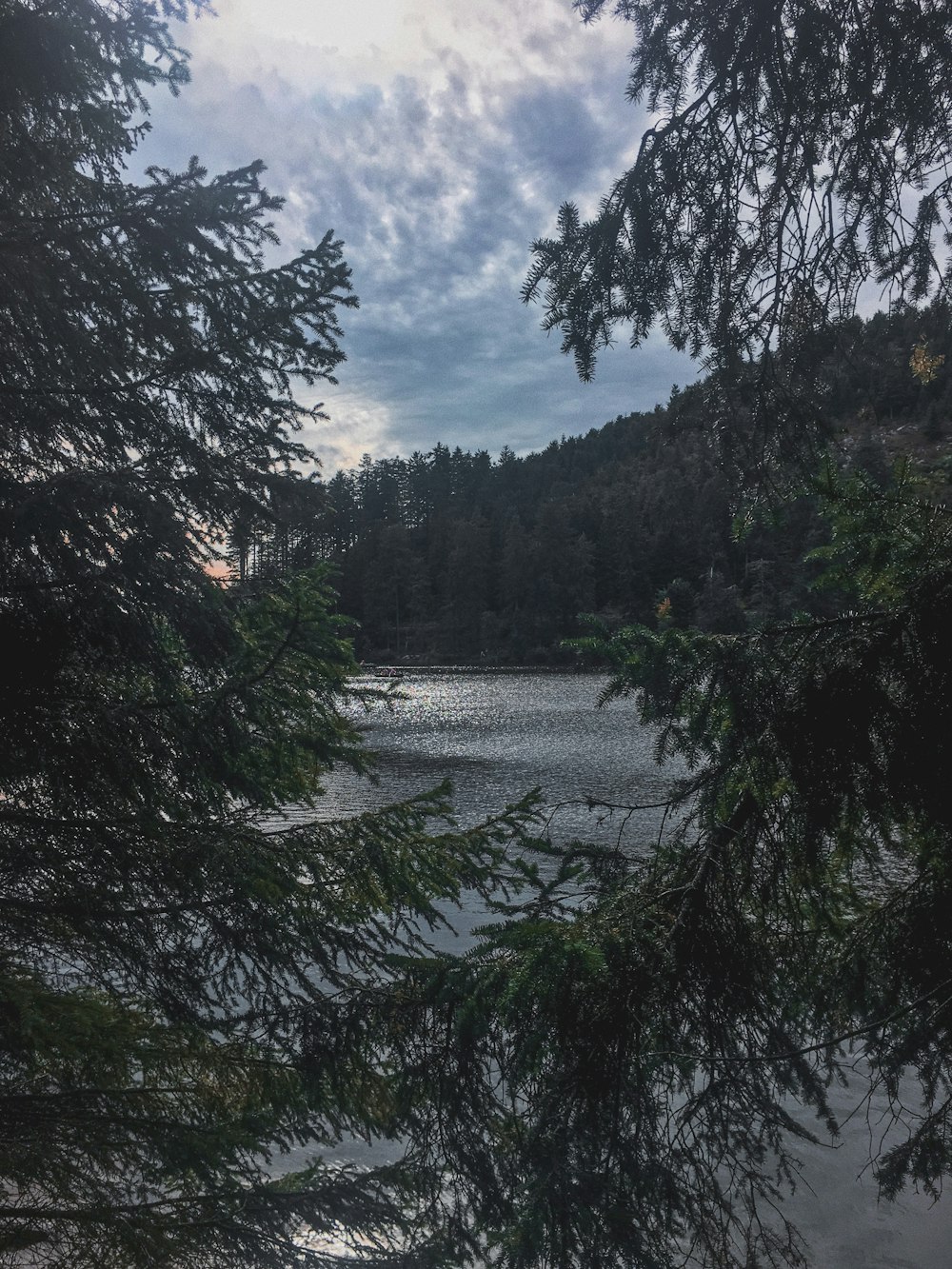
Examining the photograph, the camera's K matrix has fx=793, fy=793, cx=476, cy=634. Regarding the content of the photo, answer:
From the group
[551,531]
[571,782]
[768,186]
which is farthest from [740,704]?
[551,531]

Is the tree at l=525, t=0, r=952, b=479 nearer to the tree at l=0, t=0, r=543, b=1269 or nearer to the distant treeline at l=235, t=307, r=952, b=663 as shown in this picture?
the distant treeline at l=235, t=307, r=952, b=663

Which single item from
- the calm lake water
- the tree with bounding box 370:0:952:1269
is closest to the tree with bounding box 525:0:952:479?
the tree with bounding box 370:0:952:1269

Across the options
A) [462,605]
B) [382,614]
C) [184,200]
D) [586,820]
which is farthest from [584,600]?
[184,200]

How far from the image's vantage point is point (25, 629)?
4086 mm

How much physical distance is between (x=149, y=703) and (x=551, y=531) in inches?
3358

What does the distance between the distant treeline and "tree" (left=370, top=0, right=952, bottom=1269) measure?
13cm

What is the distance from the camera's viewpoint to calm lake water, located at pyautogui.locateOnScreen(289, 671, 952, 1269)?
15.9 feet

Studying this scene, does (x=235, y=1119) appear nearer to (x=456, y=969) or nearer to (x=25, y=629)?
(x=456, y=969)

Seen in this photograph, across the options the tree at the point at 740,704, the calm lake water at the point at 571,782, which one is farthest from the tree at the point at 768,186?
the calm lake water at the point at 571,782

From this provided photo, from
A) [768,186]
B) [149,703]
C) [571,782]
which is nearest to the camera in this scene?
[768,186]

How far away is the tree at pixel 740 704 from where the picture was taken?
262 centimetres

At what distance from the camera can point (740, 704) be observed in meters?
3.24

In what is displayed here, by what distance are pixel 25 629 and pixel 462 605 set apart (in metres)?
84.4

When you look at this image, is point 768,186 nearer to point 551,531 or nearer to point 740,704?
point 740,704
